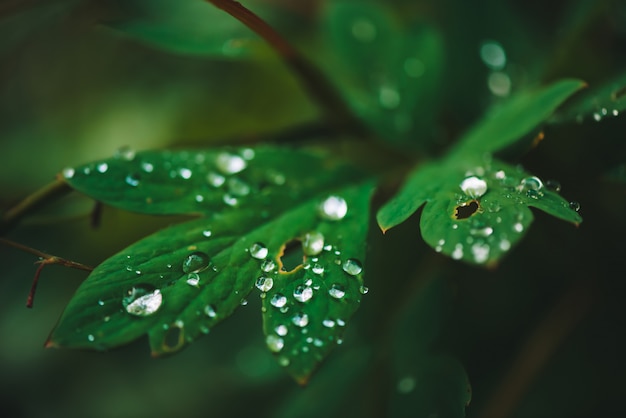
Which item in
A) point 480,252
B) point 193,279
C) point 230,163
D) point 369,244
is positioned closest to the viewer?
point 480,252

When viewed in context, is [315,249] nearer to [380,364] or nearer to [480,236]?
[480,236]

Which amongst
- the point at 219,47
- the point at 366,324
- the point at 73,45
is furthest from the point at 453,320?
the point at 73,45

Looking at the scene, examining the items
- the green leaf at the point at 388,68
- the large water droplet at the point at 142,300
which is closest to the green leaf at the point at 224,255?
the large water droplet at the point at 142,300

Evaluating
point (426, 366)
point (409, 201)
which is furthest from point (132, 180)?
point (426, 366)

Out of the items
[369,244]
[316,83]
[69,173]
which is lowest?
[369,244]

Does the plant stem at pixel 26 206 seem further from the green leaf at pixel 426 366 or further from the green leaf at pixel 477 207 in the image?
the green leaf at pixel 426 366

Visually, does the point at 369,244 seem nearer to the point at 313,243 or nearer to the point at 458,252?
the point at 313,243

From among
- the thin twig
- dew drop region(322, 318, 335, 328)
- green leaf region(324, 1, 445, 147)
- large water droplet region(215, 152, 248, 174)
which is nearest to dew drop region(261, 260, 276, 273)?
dew drop region(322, 318, 335, 328)

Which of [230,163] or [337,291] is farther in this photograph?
[230,163]
